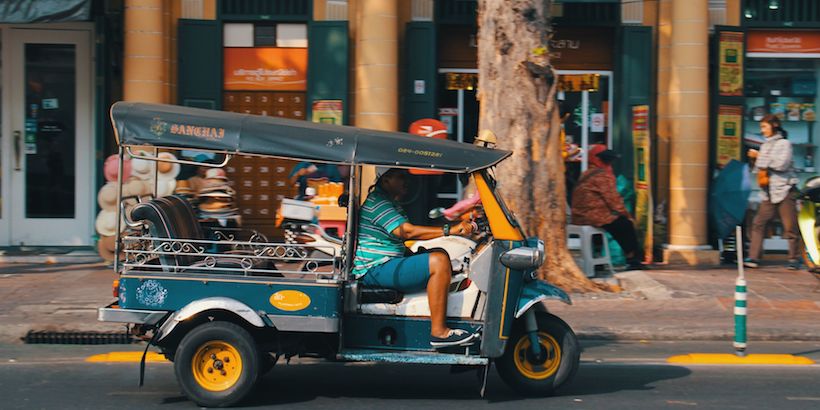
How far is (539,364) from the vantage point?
23.4 feet

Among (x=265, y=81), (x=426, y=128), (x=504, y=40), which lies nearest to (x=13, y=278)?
(x=265, y=81)

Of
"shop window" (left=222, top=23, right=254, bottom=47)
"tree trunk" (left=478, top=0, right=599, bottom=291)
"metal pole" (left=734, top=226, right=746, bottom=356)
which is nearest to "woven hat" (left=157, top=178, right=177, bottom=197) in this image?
"shop window" (left=222, top=23, right=254, bottom=47)

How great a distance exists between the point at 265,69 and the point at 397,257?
775 cm

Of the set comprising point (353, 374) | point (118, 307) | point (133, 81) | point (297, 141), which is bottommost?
point (353, 374)

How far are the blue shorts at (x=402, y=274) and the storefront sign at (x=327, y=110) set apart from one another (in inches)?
282

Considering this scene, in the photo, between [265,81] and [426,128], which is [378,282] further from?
[265,81]

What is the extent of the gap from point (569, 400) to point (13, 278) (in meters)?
7.96

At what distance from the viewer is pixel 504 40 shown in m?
11.0

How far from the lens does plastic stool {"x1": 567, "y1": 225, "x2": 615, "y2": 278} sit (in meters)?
12.6

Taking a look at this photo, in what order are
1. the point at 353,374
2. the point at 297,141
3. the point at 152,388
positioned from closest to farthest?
the point at 297,141
the point at 152,388
the point at 353,374

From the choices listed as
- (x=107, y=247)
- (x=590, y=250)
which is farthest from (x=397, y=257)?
(x=107, y=247)

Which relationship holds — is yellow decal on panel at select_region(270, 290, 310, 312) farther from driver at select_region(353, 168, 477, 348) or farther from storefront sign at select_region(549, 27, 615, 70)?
storefront sign at select_region(549, 27, 615, 70)

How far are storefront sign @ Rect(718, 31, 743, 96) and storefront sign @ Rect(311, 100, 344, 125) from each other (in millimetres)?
5422

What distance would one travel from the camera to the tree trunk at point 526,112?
35.9 feet
